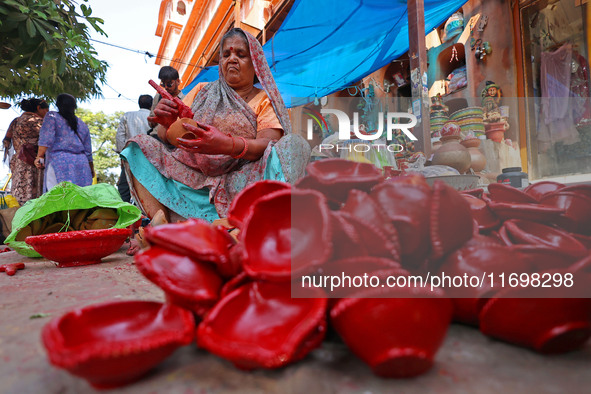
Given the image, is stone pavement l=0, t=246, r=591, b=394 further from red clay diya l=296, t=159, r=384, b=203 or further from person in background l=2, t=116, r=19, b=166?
person in background l=2, t=116, r=19, b=166

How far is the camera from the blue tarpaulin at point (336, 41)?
403 centimetres

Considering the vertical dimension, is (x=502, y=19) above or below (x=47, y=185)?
above

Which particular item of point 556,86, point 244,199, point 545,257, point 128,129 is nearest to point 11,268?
point 244,199

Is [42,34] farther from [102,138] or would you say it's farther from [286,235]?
[102,138]

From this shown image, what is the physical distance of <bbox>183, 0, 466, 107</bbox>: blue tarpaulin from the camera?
4.03m

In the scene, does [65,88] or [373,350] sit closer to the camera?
[373,350]

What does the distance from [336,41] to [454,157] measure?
2738 millimetres

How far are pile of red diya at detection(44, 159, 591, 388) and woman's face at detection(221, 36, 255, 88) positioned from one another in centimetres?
166

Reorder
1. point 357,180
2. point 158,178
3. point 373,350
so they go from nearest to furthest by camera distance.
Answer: point 373,350
point 357,180
point 158,178

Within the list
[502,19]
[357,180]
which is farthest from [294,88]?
[357,180]

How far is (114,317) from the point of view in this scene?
23.8 inches

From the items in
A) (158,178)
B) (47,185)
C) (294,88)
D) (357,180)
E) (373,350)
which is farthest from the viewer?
(294,88)

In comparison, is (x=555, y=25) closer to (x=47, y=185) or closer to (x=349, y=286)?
(x=349, y=286)

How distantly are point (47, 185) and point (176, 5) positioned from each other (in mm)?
14326
